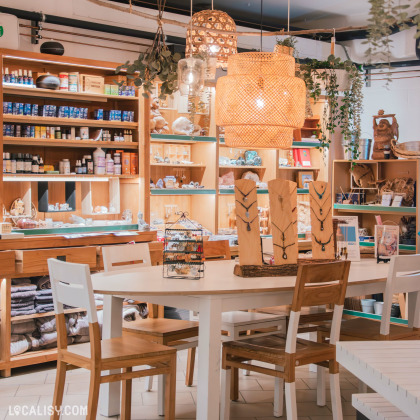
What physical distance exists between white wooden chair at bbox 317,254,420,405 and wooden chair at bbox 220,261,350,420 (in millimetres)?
411

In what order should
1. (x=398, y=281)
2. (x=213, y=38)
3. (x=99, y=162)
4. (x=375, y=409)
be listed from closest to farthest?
(x=375, y=409), (x=398, y=281), (x=213, y=38), (x=99, y=162)

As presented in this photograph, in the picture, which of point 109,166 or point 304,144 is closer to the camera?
point 109,166

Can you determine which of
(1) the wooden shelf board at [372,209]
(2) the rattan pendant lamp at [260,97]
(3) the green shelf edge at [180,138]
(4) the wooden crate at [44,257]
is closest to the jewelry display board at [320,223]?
(2) the rattan pendant lamp at [260,97]

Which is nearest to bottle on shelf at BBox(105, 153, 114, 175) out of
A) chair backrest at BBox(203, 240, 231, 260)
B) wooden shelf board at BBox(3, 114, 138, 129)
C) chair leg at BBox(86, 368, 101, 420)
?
wooden shelf board at BBox(3, 114, 138, 129)

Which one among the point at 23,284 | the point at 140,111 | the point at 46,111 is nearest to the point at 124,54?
the point at 140,111

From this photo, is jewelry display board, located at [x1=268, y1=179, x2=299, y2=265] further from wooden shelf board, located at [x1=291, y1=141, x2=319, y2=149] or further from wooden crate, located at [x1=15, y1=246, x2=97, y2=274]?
wooden shelf board, located at [x1=291, y1=141, x2=319, y2=149]

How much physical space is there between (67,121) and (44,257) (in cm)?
145

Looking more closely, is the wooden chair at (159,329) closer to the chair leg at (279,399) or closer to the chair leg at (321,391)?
the chair leg at (279,399)

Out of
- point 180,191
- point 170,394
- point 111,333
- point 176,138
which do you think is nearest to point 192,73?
point 111,333

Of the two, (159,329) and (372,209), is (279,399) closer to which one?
(159,329)

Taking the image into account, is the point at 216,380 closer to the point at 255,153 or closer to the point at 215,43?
the point at 215,43

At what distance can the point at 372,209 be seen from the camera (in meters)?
7.73

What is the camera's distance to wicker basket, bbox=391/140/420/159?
23.8 feet

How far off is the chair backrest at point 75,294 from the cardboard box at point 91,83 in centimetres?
309
